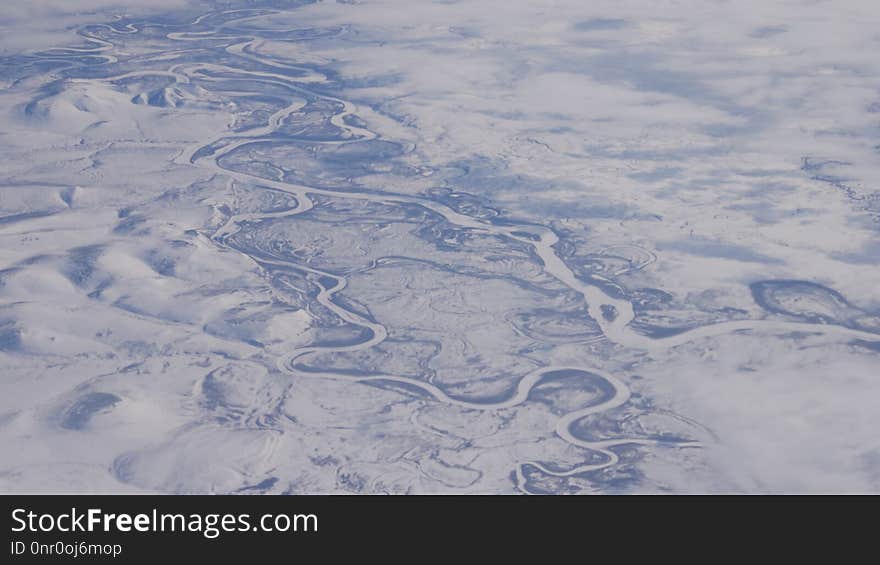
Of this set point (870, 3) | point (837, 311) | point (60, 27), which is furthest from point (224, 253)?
point (870, 3)

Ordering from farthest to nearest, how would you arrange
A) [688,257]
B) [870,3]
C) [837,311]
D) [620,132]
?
1. [870,3]
2. [620,132]
3. [688,257]
4. [837,311]

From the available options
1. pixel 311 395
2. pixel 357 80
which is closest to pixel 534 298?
pixel 311 395

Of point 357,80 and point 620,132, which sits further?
point 357,80

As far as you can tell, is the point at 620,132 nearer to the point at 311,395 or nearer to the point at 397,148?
the point at 397,148
